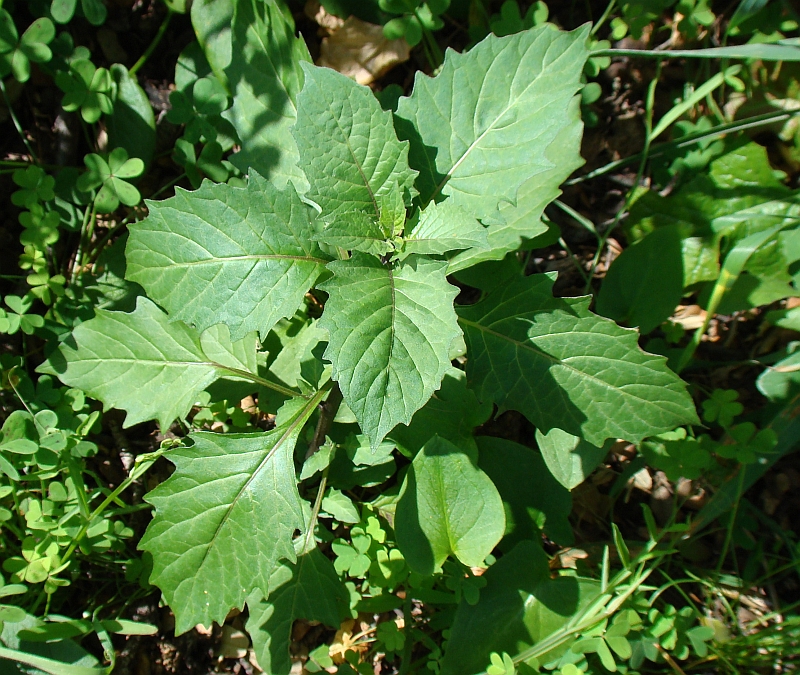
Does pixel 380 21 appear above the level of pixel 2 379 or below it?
above

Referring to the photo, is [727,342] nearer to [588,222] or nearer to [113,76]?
[588,222]

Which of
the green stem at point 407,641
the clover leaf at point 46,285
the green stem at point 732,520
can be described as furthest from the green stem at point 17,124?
the green stem at point 732,520

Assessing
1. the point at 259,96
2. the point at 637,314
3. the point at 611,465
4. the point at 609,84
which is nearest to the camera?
the point at 259,96

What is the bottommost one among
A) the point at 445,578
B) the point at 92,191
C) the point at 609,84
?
the point at 445,578

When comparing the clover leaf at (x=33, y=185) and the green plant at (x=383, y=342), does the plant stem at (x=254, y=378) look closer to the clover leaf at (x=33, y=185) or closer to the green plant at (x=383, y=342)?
the green plant at (x=383, y=342)

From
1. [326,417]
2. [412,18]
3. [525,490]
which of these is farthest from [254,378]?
[412,18]

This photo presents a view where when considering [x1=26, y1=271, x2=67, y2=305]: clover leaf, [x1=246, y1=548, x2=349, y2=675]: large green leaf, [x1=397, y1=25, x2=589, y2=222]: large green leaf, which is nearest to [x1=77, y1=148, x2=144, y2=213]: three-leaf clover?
[x1=26, y1=271, x2=67, y2=305]: clover leaf

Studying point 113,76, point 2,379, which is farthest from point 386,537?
point 113,76

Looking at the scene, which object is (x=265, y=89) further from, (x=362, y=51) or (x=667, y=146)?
(x=667, y=146)
